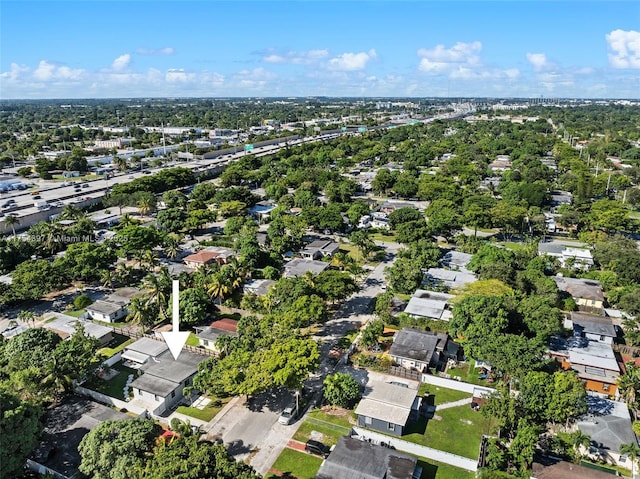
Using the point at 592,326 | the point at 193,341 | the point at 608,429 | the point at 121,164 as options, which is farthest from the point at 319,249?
the point at 121,164

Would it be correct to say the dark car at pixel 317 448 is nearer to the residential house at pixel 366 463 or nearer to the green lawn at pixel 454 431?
the residential house at pixel 366 463

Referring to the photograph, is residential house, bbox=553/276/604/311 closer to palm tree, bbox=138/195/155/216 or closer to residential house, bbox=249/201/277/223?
residential house, bbox=249/201/277/223

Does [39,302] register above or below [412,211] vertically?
below

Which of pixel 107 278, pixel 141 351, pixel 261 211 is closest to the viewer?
pixel 141 351

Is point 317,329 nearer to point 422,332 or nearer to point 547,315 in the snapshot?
point 422,332

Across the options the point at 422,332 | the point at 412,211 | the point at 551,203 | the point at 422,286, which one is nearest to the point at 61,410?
the point at 422,332

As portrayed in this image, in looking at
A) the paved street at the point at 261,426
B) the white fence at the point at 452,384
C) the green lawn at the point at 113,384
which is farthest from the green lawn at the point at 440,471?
the green lawn at the point at 113,384

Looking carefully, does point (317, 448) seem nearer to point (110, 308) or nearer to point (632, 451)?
point (632, 451)
